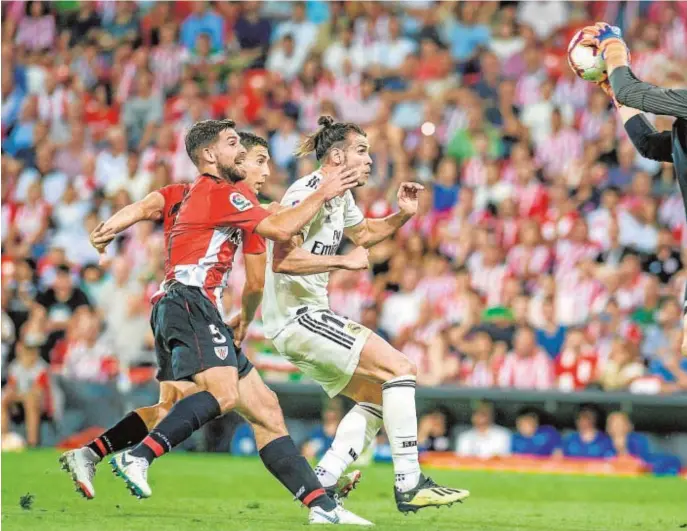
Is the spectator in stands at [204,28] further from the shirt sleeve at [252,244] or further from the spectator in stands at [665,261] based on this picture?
the shirt sleeve at [252,244]

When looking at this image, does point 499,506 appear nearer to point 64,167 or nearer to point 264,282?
point 264,282

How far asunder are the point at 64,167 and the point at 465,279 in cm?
773

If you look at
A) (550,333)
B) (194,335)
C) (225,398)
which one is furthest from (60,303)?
(225,398)

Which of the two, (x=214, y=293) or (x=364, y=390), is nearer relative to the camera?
(x=214, y=293)

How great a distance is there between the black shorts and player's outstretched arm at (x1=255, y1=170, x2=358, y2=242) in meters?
0.59

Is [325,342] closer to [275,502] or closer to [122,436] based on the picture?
[122,436]

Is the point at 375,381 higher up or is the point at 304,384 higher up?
the point at 375,381

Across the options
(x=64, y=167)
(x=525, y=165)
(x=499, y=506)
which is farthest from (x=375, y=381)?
(x=64, y=167)

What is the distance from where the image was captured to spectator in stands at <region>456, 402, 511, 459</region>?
14578 millimetres

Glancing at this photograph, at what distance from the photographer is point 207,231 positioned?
25.7 feet

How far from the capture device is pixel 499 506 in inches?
400

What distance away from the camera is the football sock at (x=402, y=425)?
7.98m

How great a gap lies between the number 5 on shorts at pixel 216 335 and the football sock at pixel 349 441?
51.0 inches

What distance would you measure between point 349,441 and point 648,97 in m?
3.05
